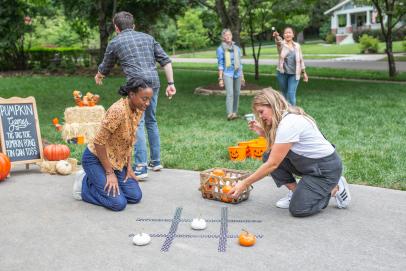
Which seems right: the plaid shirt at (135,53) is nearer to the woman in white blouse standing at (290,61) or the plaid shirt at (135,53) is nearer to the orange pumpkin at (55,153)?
the orange pumpkin at (55,153)

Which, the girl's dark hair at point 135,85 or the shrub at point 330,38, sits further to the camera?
the shrub at point 330,38

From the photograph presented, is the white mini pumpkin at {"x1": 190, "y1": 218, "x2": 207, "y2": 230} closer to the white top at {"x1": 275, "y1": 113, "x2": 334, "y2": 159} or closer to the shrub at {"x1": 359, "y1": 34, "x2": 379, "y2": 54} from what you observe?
the white top at {"x1": 275, "y1": 113, "x2": 334, "y2": 159}

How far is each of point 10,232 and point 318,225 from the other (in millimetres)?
2667

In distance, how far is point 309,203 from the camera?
491 centimetres

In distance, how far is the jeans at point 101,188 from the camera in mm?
5289

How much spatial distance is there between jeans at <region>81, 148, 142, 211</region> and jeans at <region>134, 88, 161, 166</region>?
2.34 ft

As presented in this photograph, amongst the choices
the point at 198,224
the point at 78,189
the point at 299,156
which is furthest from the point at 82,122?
the point at 299,156

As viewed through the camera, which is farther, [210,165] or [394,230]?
[210,165]

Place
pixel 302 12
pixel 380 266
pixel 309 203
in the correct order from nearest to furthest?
pixel 380 266
pixel 309 203
pixel 302 12

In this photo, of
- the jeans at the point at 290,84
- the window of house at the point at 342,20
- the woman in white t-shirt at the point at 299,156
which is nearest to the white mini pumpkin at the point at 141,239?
the woman in white t-shirt at the point at 299,156

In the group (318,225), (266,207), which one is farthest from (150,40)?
(318,225)

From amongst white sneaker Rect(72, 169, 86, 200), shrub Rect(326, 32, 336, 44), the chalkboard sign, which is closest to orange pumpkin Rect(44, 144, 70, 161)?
the chalkboard sign

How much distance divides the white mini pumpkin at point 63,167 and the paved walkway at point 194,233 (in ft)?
2.18

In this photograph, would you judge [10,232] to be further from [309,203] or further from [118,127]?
[309,203]
